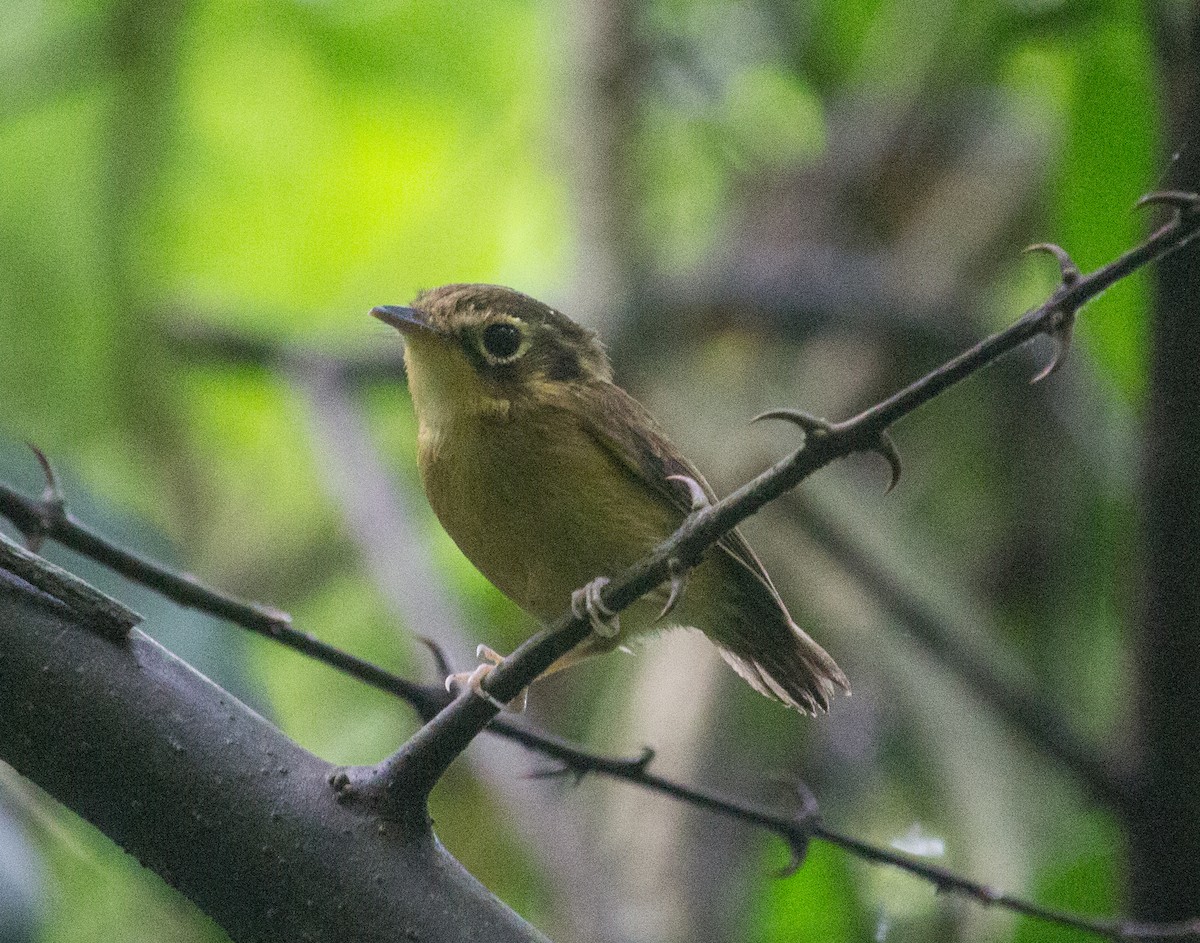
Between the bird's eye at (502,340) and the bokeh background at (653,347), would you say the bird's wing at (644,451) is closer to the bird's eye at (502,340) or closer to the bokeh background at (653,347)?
the bird's eye at (502,340)

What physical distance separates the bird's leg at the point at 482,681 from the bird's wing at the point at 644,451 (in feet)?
1.50

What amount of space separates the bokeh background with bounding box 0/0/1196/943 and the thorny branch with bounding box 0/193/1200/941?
57.5 inches

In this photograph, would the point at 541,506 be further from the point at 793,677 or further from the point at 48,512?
the point at 48,512

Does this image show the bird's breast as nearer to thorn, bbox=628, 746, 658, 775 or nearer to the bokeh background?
thorn, bbox=628, 746, 658, 775

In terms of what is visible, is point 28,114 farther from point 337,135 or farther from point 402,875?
point 402,875

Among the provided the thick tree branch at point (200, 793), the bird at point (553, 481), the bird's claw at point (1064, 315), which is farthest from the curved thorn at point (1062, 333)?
the bird at point (553, 481)

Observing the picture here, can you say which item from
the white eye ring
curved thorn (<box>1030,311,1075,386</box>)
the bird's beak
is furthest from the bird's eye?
curved thorn (<box>1030,311,1075,386</box>)

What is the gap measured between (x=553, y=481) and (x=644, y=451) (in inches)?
8.1

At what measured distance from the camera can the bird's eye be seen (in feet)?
9.45

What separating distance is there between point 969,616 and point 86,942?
9.45 feet

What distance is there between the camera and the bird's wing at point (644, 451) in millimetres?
2768

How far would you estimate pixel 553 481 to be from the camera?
2703 millimetres

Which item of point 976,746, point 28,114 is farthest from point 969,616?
point 28,114

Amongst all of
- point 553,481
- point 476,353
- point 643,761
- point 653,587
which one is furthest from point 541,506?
point 653,587
